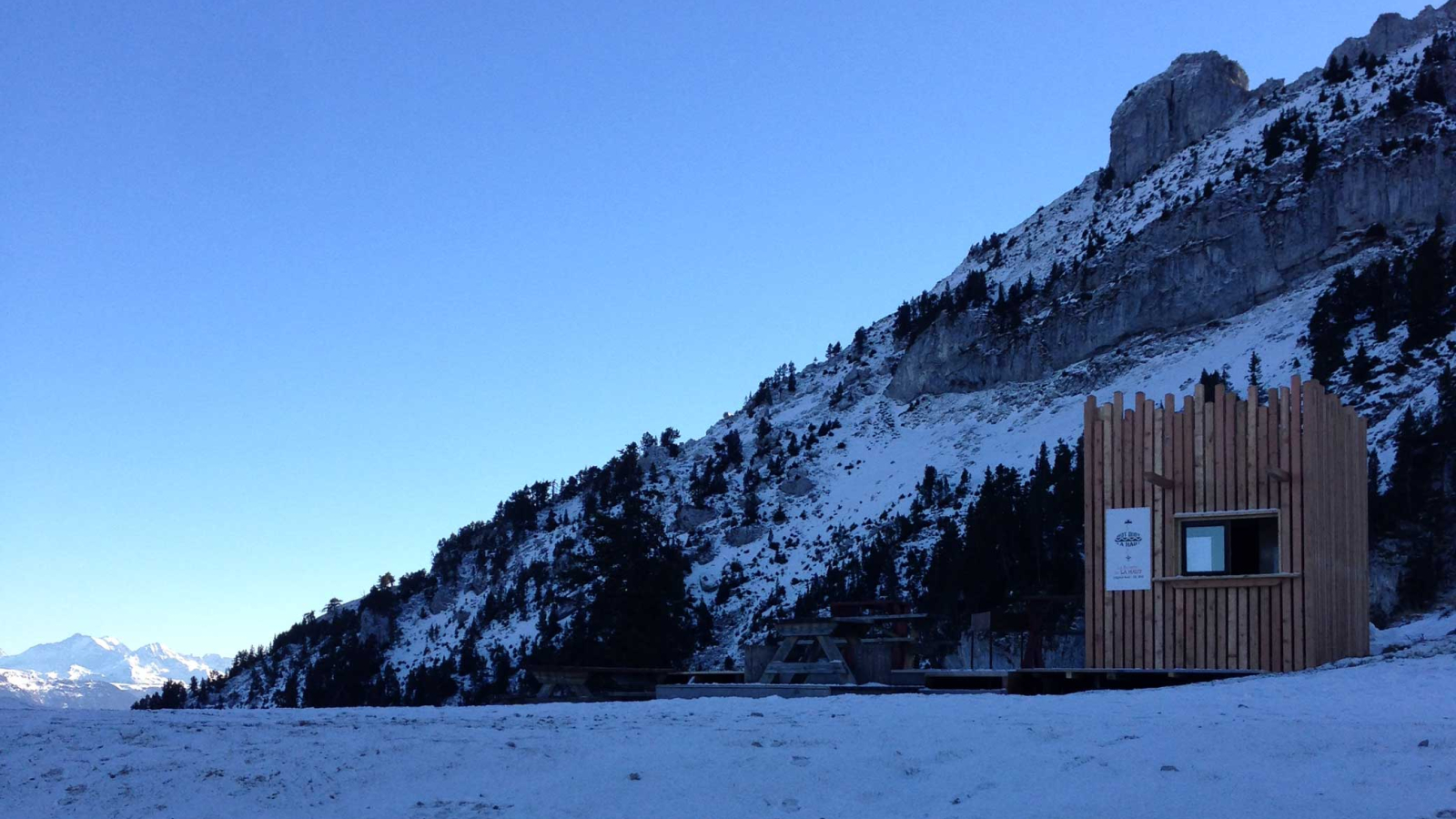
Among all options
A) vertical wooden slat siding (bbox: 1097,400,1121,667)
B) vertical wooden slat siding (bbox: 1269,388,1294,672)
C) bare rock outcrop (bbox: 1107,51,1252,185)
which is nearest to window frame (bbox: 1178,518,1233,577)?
vertical wooden slat siding (bbox: 1269,388,1294,672)

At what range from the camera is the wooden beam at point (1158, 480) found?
17.5 metres

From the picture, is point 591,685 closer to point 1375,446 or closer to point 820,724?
point 820,724

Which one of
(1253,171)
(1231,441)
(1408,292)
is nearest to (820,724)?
(1231,441)

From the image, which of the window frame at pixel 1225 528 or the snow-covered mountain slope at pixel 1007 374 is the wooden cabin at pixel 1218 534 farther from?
the snow-covered mountain slope at pixel 1007 374

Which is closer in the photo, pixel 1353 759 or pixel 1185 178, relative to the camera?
pixel 1353 759

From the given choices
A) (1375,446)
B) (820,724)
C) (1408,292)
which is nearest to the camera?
(820,724)

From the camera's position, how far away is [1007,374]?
213ft

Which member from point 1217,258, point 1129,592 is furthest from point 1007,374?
point 1129,592

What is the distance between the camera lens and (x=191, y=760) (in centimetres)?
922

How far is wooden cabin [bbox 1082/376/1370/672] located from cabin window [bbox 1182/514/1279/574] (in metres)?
0.02

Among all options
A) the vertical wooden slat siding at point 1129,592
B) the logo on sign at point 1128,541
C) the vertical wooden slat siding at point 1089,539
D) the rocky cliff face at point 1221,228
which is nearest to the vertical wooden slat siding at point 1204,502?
the vertical wooden slat siding at point 1129,592

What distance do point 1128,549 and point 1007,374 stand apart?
48.0 m

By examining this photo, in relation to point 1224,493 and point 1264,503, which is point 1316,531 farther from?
point 1224,493

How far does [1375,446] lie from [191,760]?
36.9 meters
